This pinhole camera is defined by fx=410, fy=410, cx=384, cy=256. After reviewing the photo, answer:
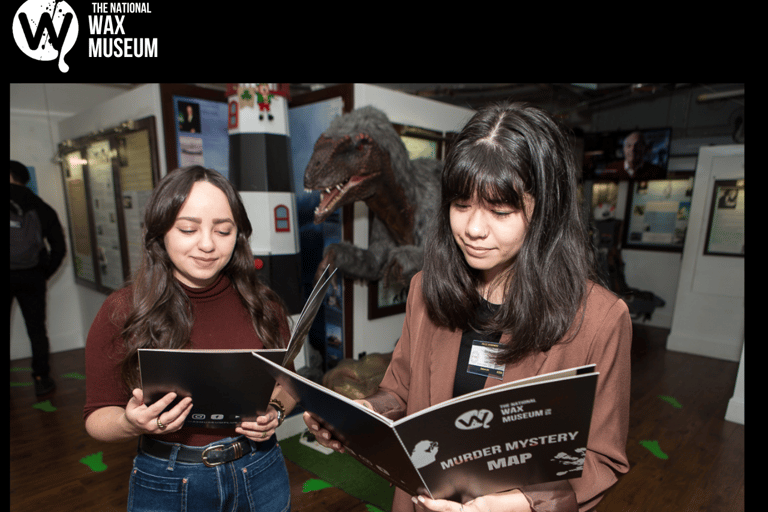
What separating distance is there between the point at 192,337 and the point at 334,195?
1.31m

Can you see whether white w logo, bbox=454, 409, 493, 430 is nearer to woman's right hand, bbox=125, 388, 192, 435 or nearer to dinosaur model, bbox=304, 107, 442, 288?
woman's right hand, bbox=125, 388, 192, 435

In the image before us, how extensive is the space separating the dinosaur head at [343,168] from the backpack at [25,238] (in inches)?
75.9

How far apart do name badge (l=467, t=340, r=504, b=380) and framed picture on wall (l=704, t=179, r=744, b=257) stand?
523cm

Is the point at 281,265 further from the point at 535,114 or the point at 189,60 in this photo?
the point at 535,114

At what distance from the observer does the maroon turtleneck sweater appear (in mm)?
1074

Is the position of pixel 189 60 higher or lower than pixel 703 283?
higher

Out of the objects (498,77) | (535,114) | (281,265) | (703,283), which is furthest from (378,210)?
→ (703,283)

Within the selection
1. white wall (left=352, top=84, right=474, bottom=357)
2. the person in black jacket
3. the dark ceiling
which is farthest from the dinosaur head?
the dark ceiling

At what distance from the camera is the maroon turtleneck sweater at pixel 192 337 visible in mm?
1074

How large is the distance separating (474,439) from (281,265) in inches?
81.4

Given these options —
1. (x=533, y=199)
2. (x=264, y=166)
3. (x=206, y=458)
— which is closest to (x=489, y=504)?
(x=533, y=199)

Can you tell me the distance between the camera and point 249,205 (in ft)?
8.07

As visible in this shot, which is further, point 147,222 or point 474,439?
point 147,222

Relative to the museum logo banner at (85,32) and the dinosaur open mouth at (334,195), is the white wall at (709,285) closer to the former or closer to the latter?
the dinosaur open mouth at (334,195)
